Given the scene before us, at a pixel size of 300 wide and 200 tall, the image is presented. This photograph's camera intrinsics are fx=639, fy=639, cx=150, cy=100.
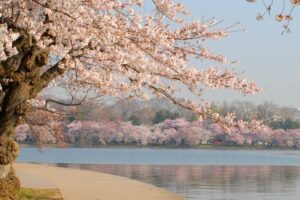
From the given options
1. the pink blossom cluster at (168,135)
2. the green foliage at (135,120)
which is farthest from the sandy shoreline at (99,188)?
the green foliage at (135,120)

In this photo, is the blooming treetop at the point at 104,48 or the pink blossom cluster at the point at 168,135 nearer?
the blooming treetop at the point at 104,48

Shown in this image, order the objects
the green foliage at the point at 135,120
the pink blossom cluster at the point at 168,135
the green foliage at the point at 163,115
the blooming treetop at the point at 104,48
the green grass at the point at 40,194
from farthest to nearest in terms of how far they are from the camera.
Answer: the green foliage at the point at 163,115
the green foliage at the point at 135,120
the pink blossom cluster at the point at 168,135
the green grass at the point at 40,194
the blooming treetop at the point at 104,48

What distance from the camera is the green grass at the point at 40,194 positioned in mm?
16000

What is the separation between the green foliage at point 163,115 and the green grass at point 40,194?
279ft

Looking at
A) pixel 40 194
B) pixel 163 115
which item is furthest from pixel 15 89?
pixel 163 115

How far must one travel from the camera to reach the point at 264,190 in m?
26.0

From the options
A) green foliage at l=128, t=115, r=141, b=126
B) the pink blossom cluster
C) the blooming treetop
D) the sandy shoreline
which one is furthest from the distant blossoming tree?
green foliage at l=128, t=115, r=141, b=126

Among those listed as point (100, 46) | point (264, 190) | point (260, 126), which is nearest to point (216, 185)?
point (264, 190)

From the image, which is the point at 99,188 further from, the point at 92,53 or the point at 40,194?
the point at 92,53

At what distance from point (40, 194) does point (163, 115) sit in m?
87.3

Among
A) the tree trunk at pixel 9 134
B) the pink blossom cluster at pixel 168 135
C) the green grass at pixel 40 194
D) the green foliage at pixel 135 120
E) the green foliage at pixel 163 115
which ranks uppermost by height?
the green foliage at pixel 163 115

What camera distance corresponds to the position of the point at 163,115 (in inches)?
4102

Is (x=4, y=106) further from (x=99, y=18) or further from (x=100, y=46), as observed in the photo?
(x=99, y=18)

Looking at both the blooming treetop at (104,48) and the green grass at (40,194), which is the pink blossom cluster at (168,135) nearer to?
the green grass at (40,194)
